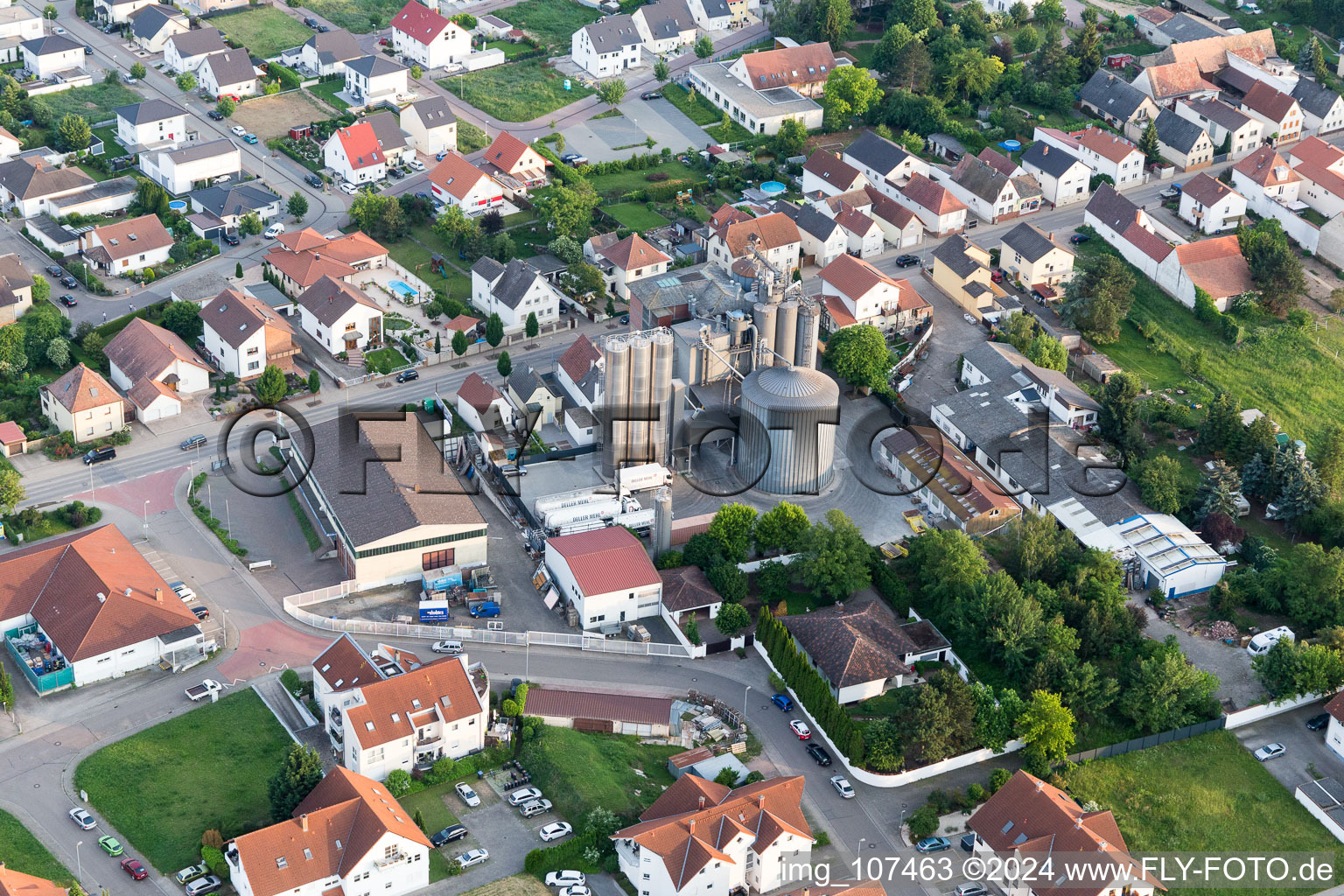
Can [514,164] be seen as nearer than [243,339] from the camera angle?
No

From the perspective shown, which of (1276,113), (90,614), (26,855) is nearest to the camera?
(26,855)

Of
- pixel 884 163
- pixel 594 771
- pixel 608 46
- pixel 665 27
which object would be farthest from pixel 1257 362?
pixel 665 27

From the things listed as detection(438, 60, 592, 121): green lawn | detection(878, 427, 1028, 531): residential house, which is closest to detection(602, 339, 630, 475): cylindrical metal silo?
detection(878, 427, 1028, 531): residential house

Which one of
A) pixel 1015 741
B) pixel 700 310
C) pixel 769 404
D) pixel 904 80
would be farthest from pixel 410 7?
pixel 1015 741

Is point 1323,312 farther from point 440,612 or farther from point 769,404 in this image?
point 440,612

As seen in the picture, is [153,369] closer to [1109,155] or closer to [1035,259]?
[1035,259]

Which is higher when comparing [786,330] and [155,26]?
[786,330]

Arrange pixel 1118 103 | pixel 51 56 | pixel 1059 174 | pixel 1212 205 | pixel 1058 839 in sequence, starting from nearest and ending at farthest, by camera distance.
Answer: pixel 1058 839, pixel 1212 205, pixel 1059 174, pixel 1118 103, pixel 51 56

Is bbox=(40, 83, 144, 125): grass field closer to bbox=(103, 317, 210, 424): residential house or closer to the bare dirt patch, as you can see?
the bare dirt patch
